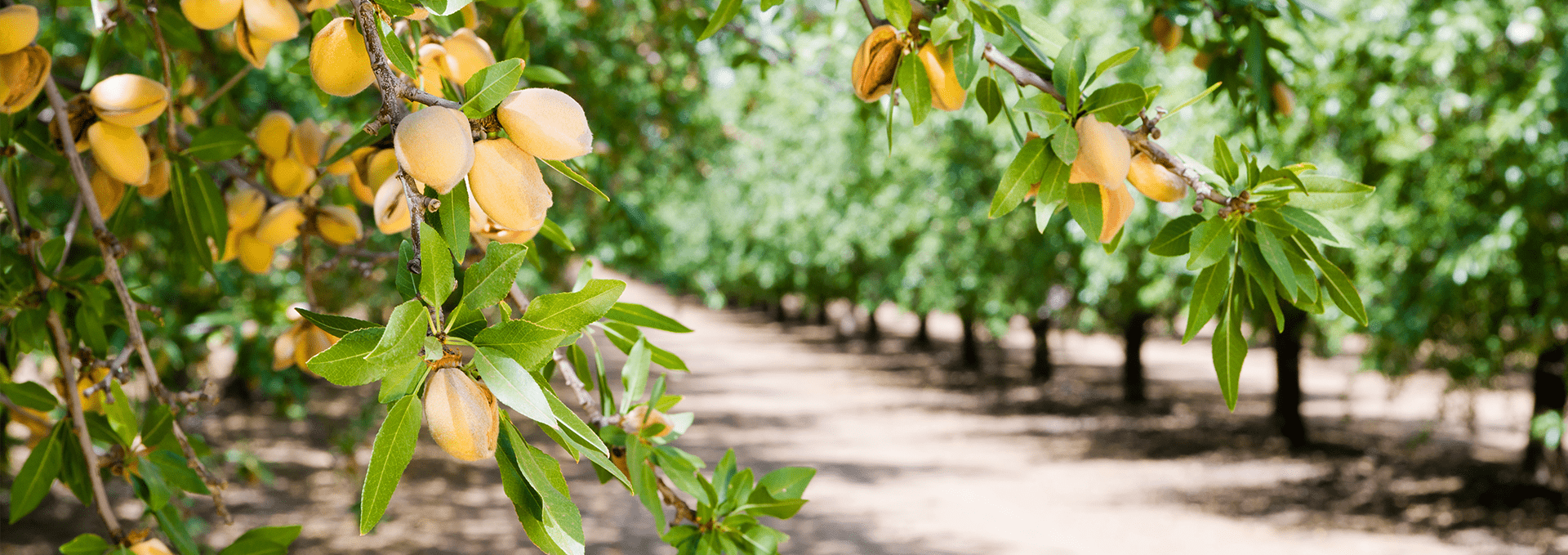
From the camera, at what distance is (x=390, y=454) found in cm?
58

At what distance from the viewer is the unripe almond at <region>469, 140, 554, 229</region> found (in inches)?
25.7

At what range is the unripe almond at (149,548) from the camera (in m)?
1.10

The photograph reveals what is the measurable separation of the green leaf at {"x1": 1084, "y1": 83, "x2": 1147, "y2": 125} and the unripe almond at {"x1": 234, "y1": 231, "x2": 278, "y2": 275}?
1.07 m

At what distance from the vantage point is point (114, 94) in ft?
3.59

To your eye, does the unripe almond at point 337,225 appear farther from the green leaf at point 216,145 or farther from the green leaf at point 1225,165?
the green leaf at point 1225,165

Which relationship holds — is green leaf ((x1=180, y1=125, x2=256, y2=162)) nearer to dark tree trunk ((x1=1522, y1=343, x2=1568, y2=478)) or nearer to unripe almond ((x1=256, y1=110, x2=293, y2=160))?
unripe almond ((x1=256, y1=110, x2=293, y2=160))

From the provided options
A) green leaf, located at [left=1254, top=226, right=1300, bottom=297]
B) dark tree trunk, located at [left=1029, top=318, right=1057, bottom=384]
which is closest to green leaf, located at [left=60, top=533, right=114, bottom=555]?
green leaf, located at [left=1254, top=226, right=1300, bottom=297]

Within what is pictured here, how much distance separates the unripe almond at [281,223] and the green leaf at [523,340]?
32.2 inches

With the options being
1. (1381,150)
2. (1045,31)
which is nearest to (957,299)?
(1381,150)

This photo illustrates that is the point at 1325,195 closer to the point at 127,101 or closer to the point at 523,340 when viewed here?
the point at 523,340

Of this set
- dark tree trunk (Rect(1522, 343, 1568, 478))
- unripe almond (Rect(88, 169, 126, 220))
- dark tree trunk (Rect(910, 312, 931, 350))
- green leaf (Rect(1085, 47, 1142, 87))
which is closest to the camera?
green leaf (Rect(1085, 47, 1142, 87))

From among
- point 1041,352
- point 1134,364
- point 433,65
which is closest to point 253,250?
Answer: point 433,65

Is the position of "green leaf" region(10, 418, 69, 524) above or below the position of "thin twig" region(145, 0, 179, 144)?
below

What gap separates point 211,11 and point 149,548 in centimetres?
59
